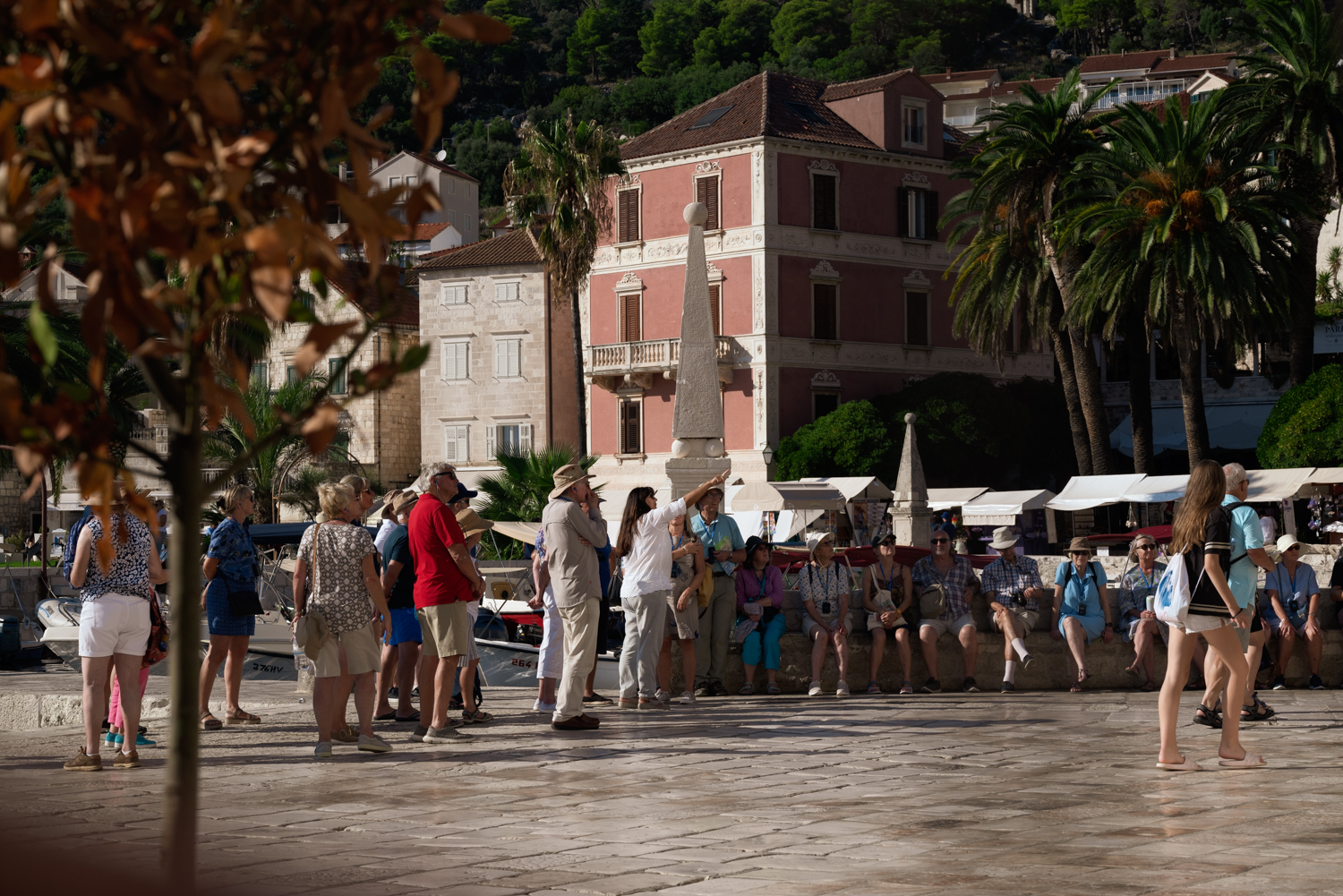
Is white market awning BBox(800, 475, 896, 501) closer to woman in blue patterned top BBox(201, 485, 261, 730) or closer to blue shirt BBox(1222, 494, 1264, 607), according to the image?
woman in blue patterned top BBox(201, 485, 261, 730)

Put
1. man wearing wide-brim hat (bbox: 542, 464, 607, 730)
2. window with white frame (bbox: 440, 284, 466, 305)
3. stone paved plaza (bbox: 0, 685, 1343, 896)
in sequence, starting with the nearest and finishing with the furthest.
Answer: stone paved plaza (bbox: 0, 685, 1343, 896) → man wearing wide-brim hat (bbox: 542, 464, 607, 730) → window with white frame (bbox: 440, 284, 466, 305)

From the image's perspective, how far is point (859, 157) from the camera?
51.1m

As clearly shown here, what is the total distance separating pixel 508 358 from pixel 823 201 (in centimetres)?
1427

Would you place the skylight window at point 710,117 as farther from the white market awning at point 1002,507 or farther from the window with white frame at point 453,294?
the white market awning at point 1002,507

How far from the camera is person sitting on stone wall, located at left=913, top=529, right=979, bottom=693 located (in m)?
Result: 15.0

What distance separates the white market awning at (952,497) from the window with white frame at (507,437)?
18361 millimetres

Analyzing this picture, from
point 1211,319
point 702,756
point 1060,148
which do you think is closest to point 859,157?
point 1060,148

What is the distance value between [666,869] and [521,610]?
16.1 metres

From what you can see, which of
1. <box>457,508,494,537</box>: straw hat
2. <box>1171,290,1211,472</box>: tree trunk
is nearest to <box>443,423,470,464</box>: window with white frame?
<box>1171,290,1211,472</box>: tree trunk

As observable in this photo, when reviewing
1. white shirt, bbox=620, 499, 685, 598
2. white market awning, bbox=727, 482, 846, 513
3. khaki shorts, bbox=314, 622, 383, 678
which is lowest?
khaki shorts, bbox=314, 622, 383, 678

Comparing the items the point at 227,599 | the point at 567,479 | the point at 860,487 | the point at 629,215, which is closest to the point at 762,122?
the point at 629,215

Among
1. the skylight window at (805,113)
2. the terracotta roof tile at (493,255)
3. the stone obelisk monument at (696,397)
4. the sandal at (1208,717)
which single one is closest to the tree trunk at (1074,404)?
the skylight window at (805,113)

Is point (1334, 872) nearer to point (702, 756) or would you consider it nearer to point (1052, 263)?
point (702, 756)

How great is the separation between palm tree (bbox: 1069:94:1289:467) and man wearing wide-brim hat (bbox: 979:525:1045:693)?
2223cm
